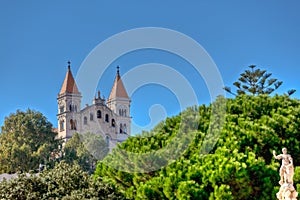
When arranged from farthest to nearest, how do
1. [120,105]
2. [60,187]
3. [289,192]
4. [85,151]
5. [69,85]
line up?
[120,105] < [69,85] < [85,151] < [60,187] < [289,192]

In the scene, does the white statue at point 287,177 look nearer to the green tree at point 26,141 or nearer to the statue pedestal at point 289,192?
the statue pedestal at point 289,192

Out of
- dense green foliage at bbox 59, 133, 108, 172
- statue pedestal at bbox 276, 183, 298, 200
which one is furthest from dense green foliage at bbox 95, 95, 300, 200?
dense green foliage at bbox 59, 133, 108, 172

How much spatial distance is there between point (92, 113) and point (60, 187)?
64448mm

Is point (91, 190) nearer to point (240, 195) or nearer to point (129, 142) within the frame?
point (129, 142)

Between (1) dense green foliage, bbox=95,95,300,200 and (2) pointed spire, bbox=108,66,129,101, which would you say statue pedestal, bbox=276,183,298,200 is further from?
(2) pointed spire, bbox=108,66,129,101

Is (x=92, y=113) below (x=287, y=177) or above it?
above

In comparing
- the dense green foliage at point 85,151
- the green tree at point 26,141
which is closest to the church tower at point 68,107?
the dense green foliage at point 85,151

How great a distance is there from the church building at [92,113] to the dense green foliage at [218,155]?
5899 cm

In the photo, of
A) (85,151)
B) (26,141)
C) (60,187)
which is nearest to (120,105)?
(85,151)

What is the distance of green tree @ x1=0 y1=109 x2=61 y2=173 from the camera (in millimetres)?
46938

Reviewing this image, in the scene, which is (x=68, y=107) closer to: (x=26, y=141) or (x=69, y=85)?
(x=69, y=85)

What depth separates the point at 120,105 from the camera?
276ft

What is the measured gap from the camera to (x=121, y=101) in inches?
3268

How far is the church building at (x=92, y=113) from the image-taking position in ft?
258
